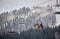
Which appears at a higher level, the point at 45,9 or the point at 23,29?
the point at 45,9

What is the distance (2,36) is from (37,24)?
0.57 metres

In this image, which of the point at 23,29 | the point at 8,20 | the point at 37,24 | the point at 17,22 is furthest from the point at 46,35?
the point at 8,20

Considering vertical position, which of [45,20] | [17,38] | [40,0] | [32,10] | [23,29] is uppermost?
[40,0]

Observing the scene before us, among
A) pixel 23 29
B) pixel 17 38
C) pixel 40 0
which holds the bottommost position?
pixel 17 38

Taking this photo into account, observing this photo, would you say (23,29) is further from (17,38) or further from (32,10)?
(32,10)

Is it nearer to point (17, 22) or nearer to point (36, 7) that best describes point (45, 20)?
point (36, 7)

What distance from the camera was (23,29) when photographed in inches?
81.0

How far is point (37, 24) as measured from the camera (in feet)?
6.77

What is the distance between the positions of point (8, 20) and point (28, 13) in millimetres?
333

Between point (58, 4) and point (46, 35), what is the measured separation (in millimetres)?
528

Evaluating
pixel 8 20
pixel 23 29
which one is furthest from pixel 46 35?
pixel 8 20

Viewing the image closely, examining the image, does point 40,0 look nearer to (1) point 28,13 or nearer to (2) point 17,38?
(1) point 28,13

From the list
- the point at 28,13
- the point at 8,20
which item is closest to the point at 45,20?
the point at 28,13

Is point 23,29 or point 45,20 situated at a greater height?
point 45,20
